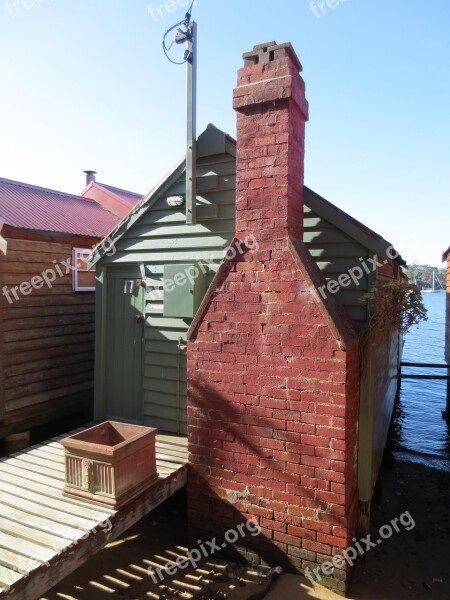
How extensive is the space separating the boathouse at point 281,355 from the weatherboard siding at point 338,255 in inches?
0.5

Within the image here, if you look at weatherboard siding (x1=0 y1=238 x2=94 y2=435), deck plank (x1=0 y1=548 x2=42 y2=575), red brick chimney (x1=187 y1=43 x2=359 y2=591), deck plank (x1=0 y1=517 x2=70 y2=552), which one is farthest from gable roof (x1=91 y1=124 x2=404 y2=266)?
deck plank (x1=0 y1=548 x2=42 y2=575)

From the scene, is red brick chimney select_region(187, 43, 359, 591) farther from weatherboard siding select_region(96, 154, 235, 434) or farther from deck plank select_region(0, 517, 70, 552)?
deck plank select_region(0, 517, 70, 552)

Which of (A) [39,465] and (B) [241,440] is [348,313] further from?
(A) [39,465]

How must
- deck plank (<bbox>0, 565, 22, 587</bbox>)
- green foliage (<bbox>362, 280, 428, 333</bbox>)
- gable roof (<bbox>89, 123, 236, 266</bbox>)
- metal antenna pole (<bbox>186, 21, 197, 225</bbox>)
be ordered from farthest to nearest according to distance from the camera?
gable roof (<bbox>89, 123, 236, 266</bbox>) < metal antenna pole (<bbox>186, 21, 197, 225</bbox>) < green foliage (<bbox>362, 280, 428, 333</bbox>) < deck plank (<bbox>0, 565, 22, 587</bbox>)

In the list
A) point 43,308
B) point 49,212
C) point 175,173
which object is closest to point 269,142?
point 175,173

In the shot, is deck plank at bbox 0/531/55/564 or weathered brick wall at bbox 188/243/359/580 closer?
deck plank at bbox 0/531/55/564

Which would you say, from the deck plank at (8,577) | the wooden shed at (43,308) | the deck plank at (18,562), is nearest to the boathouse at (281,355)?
the deck plank at (18,562)

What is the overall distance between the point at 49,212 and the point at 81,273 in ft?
4.57

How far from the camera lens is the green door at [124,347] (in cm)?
672

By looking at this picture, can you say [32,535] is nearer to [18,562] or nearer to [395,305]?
[18,562]

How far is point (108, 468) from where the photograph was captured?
4207mm

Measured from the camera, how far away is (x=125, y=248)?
6797 mm

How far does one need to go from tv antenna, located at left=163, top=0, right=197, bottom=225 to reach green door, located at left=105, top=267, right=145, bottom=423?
5.43ft

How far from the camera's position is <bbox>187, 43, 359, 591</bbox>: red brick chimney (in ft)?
14.2
